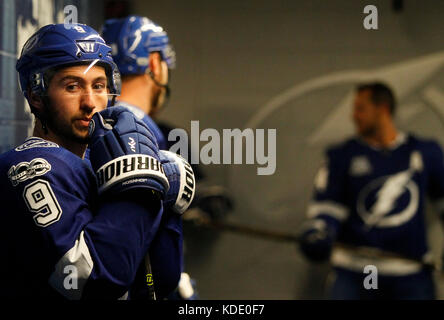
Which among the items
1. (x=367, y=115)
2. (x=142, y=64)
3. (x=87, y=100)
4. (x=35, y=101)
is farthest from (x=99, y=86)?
(x=367, y=115)

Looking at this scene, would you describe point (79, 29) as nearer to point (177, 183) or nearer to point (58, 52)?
point (58, 52)

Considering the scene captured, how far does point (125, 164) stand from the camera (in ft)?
4.83

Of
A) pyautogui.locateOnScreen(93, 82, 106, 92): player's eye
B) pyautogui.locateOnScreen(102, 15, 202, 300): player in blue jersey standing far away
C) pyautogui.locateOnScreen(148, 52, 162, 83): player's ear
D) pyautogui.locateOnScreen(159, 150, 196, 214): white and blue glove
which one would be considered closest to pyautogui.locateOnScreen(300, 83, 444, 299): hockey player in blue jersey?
pyautogui.locateOnScreen(102, 15, 202, 300): player in blue jersey standing far away

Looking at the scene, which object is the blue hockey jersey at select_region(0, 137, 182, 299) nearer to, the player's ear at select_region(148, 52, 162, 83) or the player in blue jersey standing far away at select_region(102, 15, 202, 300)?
the player in blue jersey standing far away at select_region(102, 15, 202, 300)

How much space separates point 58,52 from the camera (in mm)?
1592

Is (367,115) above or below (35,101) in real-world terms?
above

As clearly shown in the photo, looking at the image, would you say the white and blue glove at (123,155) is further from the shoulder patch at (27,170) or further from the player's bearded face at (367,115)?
the player's bearded face at (367,115)

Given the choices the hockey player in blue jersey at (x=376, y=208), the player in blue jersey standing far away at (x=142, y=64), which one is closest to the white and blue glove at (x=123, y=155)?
the player in blue jersey standing far away at (x=142, y=64)

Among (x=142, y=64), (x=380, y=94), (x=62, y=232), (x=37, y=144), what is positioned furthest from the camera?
(x=380, y=94)

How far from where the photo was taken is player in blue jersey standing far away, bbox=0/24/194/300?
1455mm

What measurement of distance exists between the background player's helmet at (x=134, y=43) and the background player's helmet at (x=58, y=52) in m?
0.81

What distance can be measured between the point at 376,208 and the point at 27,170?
2.94 meters

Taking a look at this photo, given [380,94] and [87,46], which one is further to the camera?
[380,94]
